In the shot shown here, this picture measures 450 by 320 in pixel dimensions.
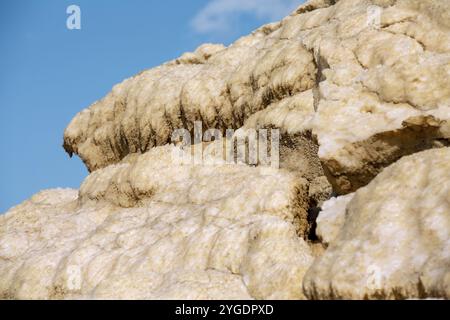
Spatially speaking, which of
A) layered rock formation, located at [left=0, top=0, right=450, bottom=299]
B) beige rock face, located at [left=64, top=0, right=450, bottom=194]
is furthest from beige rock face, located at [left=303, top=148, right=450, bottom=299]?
beige rock face, located at [left=64, top=0, right=450, bottom=194]

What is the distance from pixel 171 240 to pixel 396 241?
6935mm

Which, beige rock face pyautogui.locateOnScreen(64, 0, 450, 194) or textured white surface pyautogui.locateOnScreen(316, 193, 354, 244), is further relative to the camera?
beige rock face pyautogui.locateOnScreen(64, 0, 450, 194)

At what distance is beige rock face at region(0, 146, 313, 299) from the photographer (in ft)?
43.1

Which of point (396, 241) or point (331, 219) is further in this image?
point (331, 219)

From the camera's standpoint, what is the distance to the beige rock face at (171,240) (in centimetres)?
1312

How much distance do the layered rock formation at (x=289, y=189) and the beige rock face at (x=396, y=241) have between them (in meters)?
0.03

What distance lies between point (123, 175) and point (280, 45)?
8425 mm

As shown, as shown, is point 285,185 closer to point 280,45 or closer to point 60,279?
point 60,279

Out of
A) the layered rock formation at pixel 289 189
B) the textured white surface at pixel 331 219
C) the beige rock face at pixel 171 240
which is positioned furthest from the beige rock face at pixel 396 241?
the beige rock face at pixel 171 240

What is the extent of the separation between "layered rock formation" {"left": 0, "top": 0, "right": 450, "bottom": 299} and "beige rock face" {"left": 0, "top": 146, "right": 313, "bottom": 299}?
0.18ft

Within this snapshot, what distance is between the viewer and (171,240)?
16.0 metres
